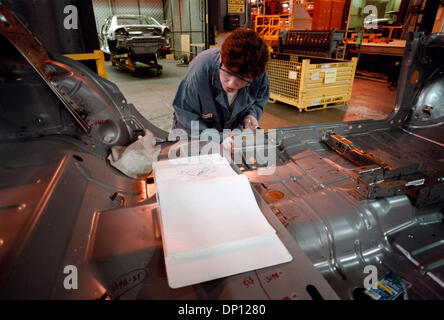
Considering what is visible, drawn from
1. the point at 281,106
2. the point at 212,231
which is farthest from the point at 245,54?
the point at 281,106

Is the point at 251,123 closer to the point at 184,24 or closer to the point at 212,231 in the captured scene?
the point at 212,231

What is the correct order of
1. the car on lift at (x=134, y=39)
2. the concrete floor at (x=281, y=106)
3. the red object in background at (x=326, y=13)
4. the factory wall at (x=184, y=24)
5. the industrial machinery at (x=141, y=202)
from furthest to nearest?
the factory wall at (x=184, y=24)
the red object in background at (x=326, y=13)
the car on lift at (x=134, y=39)
the concrete floor at (x=281, y=106)
the industrial machinery at (x=141, y=202)

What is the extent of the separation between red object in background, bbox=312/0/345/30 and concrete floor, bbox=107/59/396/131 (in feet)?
7.58

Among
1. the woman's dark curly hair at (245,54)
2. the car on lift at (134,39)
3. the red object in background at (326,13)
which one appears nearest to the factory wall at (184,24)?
the car on lift at (134,39)

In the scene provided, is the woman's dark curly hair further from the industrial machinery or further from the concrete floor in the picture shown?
the concrete floor

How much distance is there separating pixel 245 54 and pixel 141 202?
830 mm

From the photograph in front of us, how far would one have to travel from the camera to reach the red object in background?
26.6 ft

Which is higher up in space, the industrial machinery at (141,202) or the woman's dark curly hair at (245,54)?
the woman's dark curly hair at (245,54)

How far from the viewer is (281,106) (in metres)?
5.40

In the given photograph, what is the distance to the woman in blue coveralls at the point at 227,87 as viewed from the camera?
1.26 meters

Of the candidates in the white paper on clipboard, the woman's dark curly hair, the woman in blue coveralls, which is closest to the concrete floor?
the woman in blue coveralls

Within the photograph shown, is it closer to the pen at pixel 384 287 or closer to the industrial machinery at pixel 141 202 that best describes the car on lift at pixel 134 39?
the industrial machinery at pixel 141 202

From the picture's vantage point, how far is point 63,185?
1.07 meters

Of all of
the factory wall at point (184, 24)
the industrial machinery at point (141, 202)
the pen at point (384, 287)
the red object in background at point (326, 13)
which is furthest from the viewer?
the factory wall at point (184, 24)
